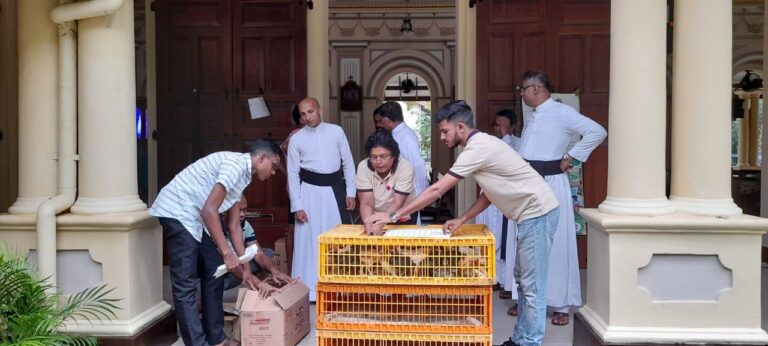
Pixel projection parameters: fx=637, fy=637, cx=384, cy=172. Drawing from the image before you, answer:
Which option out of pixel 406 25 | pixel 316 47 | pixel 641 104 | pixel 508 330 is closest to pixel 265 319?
pixel 508 330

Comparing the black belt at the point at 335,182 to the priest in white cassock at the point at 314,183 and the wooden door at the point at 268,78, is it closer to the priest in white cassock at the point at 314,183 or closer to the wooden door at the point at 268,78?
the priest in white cassock at the point at 314,183

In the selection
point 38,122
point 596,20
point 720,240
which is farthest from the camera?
point 596,20

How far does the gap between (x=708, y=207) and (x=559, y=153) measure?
3.74 ft

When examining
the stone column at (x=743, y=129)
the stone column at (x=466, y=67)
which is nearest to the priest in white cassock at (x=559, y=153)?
the stone column at (x=466, y=67)

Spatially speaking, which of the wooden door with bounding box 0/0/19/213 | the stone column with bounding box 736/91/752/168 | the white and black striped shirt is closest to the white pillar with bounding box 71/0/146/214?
the white and black striped shirt

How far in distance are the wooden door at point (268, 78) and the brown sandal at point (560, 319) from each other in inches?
132

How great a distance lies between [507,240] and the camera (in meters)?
4.98

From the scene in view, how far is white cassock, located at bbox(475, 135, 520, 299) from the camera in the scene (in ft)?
16.1

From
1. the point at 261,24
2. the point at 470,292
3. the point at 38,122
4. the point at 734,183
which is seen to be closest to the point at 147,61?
the point at 261,24

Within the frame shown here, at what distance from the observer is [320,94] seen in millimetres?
6805

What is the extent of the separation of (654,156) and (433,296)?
5.20 feet

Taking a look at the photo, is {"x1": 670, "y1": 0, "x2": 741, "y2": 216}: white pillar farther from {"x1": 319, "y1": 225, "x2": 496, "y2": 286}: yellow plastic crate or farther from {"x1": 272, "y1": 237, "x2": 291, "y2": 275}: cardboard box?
{"x1": 272, "y1": 237, "x2": 291, "y2": 275}: cardboard box

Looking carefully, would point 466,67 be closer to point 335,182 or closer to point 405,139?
point 405,139

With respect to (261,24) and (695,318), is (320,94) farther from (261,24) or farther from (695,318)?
(695,318)
